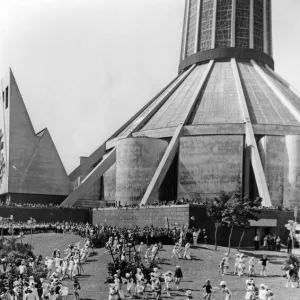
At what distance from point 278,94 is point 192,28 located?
11434 millimetres

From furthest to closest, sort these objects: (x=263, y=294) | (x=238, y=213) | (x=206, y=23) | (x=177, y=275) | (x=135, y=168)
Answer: (x=206, y=23)
(x=135, y=168)
(x=238, y=213)
(x=177, y=275)
(x=263, y=294)

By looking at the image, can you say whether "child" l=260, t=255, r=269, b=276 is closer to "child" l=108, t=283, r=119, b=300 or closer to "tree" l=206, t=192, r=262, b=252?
"tree" l=206, t=192, r=262, b=252

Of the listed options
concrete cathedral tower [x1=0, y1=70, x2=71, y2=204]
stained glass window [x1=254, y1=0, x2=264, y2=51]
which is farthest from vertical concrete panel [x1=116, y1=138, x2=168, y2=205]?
stained glass window [x1=254, y1=0, x2=264, y2=51]

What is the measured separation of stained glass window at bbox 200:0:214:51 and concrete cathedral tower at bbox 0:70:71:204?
16836 mm

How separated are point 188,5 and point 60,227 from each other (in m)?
28.2

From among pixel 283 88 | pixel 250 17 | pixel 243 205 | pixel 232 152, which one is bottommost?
pixel 243 205

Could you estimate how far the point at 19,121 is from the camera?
44.3m

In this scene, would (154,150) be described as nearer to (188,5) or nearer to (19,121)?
(19,121)

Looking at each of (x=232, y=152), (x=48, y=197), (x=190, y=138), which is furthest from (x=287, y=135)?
(x=48, y=197)

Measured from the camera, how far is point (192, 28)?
176ft

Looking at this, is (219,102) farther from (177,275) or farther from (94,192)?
(177,275)

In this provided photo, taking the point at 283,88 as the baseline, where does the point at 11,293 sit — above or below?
below

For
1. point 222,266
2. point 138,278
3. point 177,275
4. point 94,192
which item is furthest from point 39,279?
point 94,192

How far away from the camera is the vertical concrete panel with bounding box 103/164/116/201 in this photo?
146ft
